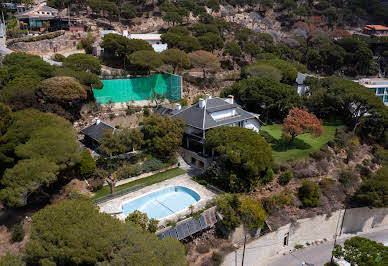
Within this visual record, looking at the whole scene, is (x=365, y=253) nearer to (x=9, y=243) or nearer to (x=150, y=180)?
(x=150, y=180)

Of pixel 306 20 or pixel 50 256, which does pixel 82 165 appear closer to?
pixel 50 256

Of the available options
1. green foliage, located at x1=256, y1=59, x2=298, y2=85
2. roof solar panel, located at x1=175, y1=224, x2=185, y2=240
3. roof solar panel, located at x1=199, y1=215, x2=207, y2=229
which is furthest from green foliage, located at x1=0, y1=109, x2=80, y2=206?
green foliage, located at x1=256, y1=59, x2=298, y2=85

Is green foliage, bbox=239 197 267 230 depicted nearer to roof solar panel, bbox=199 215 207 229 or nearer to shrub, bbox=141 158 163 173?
roof solar panel, bbox=199 215 207 229

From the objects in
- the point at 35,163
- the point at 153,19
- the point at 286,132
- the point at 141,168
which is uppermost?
the point at 153,19

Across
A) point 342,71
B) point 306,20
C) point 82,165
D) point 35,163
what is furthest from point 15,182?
point 306,20

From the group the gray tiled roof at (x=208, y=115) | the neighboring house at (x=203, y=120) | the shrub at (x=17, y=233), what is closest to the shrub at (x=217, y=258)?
the neighboring house at (x=203, y=120)

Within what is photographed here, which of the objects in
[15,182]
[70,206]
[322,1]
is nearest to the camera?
[70,206]
